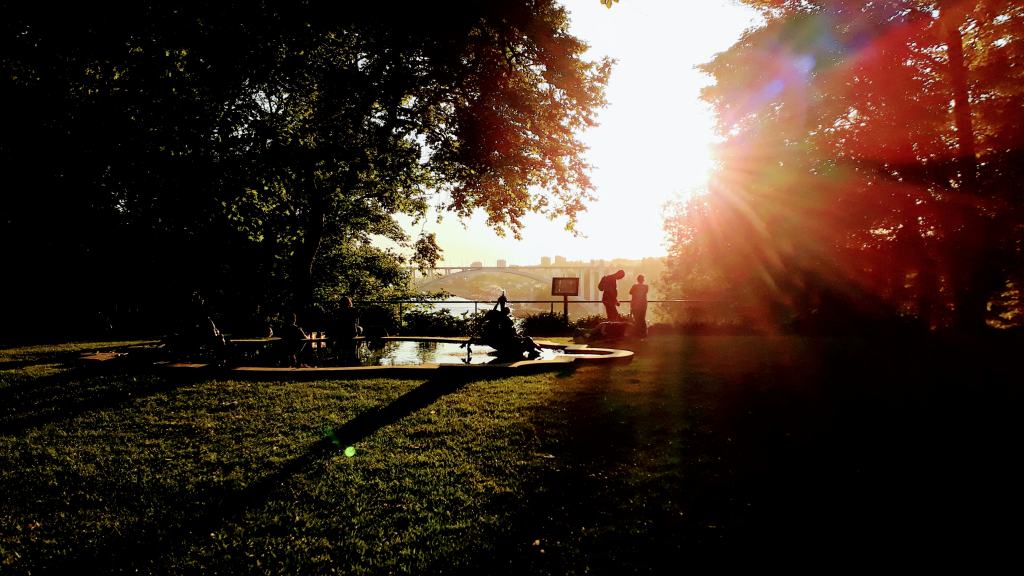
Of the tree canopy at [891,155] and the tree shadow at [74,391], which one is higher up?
the tree canopy at [891,155]

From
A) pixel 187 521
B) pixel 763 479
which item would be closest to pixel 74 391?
pixel 187 521

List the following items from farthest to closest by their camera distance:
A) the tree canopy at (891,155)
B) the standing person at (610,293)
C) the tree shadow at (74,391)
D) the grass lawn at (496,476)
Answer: the standing person at (610,293) < the tree canopy at (891,155) < the tree shadow at (74,391) < the grass lawn at (496,476)

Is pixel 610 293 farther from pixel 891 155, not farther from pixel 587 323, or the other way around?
pixel 891 155

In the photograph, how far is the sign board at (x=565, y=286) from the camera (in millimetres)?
17875

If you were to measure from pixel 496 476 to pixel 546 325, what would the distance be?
565 inches

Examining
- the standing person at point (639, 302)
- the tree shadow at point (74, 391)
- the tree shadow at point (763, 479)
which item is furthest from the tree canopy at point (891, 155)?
the tree shadow at point (74, 391)

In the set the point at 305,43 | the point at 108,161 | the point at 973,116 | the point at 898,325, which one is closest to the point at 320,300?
the point at 108,161

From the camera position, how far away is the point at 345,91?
10.2 meters

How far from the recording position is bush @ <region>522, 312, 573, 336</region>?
17719 mm

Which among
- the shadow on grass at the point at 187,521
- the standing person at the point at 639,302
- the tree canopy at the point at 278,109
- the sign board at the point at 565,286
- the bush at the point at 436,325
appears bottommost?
the shadow on grass at the point at 187,521

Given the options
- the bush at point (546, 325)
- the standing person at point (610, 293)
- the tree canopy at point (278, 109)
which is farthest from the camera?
the bush at point (546, 325)

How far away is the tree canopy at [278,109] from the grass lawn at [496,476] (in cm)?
491

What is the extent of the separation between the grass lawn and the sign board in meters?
10.7

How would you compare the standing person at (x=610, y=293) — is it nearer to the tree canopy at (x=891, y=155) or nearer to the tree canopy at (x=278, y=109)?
the tree canopy at (x=278, y=109)
